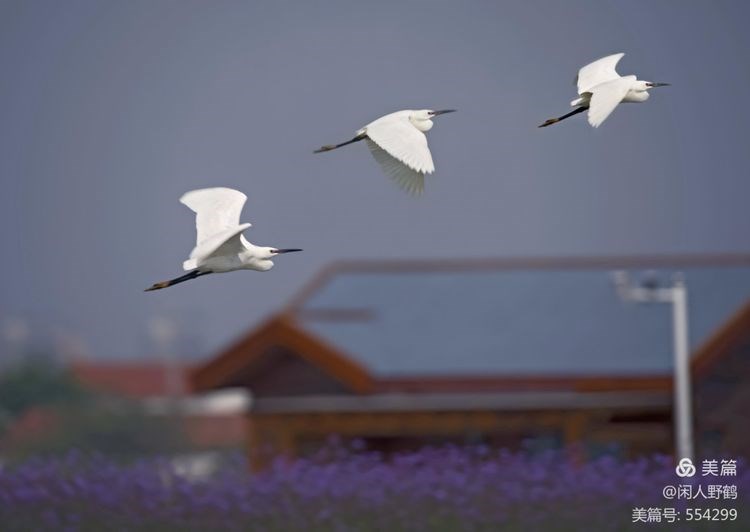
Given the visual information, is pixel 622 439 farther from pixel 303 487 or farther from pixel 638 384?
pixel 303 487

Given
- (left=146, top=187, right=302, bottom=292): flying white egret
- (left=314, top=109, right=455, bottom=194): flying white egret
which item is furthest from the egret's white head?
(left=146, top=187, right=302, bottom=292): flying white egret

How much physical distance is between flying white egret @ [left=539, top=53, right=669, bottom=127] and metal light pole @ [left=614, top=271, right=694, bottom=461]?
2903mm

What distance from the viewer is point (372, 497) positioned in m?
12.3

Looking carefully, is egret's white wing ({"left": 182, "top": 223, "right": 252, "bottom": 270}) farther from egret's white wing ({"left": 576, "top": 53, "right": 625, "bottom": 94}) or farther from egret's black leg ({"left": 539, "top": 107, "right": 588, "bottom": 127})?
egret's white wing ({"left": 576, "top": 53, "right": 625, "bottom": 94})

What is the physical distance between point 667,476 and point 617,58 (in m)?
2.97

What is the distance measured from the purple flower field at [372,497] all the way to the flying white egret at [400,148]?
1.97 metres

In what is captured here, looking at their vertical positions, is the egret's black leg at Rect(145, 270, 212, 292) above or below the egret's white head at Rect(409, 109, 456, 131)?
below

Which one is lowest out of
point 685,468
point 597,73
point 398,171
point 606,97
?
point 685,468

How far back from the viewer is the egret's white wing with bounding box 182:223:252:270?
34.9ft

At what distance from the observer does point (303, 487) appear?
1246cm

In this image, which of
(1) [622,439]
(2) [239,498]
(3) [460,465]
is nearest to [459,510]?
(3) [460,465]

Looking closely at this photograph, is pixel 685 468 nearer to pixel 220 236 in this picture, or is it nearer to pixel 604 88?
pixel 604 88

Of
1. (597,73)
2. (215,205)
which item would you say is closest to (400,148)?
→ (215,205)

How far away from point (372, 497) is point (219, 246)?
2.44 metres
